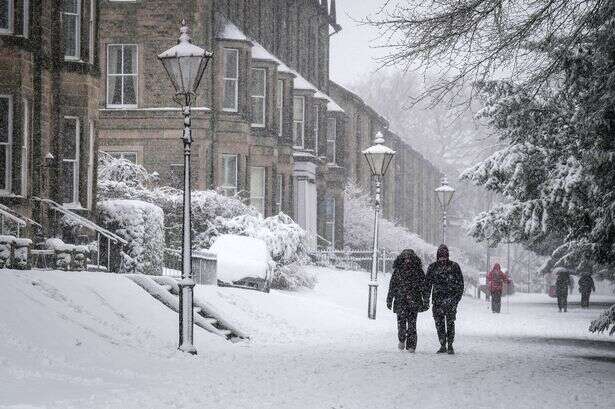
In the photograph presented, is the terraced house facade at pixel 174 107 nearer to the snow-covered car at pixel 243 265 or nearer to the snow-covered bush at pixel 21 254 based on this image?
the snow-covered car at pixel 243 265

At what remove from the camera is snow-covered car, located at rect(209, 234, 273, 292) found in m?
29.6

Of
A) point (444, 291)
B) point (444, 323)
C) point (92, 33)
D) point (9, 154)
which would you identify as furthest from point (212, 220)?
point (444, 323)

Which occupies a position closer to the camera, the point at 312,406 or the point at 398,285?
the point at 312,406

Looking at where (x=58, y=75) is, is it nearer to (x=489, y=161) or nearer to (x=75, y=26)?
(x=75, y=26)

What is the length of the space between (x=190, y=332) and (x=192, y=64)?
12.5 ft

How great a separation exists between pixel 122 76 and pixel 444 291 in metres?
23.2

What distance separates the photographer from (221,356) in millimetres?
17188

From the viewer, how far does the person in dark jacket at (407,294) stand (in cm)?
1920

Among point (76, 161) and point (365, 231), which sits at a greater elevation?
point (76, 161)

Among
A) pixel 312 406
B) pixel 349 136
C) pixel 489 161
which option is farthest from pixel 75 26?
pixel 349 136

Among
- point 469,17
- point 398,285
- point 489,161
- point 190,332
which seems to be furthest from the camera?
point 489,161

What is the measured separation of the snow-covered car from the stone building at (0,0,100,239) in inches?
144

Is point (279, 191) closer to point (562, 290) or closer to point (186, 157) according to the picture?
point (562, 290)

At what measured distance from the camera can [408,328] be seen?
1912cm
